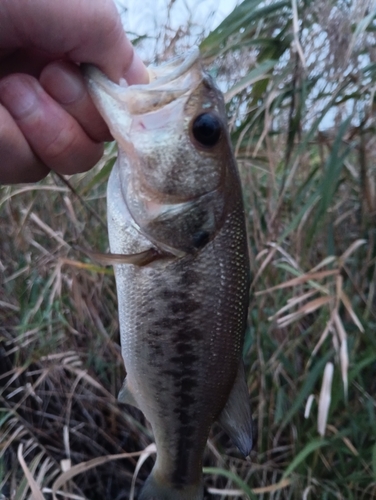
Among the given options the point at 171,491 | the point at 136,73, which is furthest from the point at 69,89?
the point at 171,491

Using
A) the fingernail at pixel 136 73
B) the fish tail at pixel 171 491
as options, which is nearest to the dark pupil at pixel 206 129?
the fingernail at pixel 136 73

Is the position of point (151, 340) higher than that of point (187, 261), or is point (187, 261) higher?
point (187, 261)

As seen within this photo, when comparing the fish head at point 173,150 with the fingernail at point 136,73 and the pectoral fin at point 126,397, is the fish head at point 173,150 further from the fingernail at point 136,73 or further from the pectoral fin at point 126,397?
the pectoral fin at point 126,397

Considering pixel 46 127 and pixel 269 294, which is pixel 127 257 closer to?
pixel 46 127

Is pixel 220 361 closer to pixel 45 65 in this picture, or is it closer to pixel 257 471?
pixel 45 65

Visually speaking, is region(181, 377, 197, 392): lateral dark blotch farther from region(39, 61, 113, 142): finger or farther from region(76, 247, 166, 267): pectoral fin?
region(39, 61, 113, 142): finger

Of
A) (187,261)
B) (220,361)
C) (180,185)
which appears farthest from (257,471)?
(180,185)
